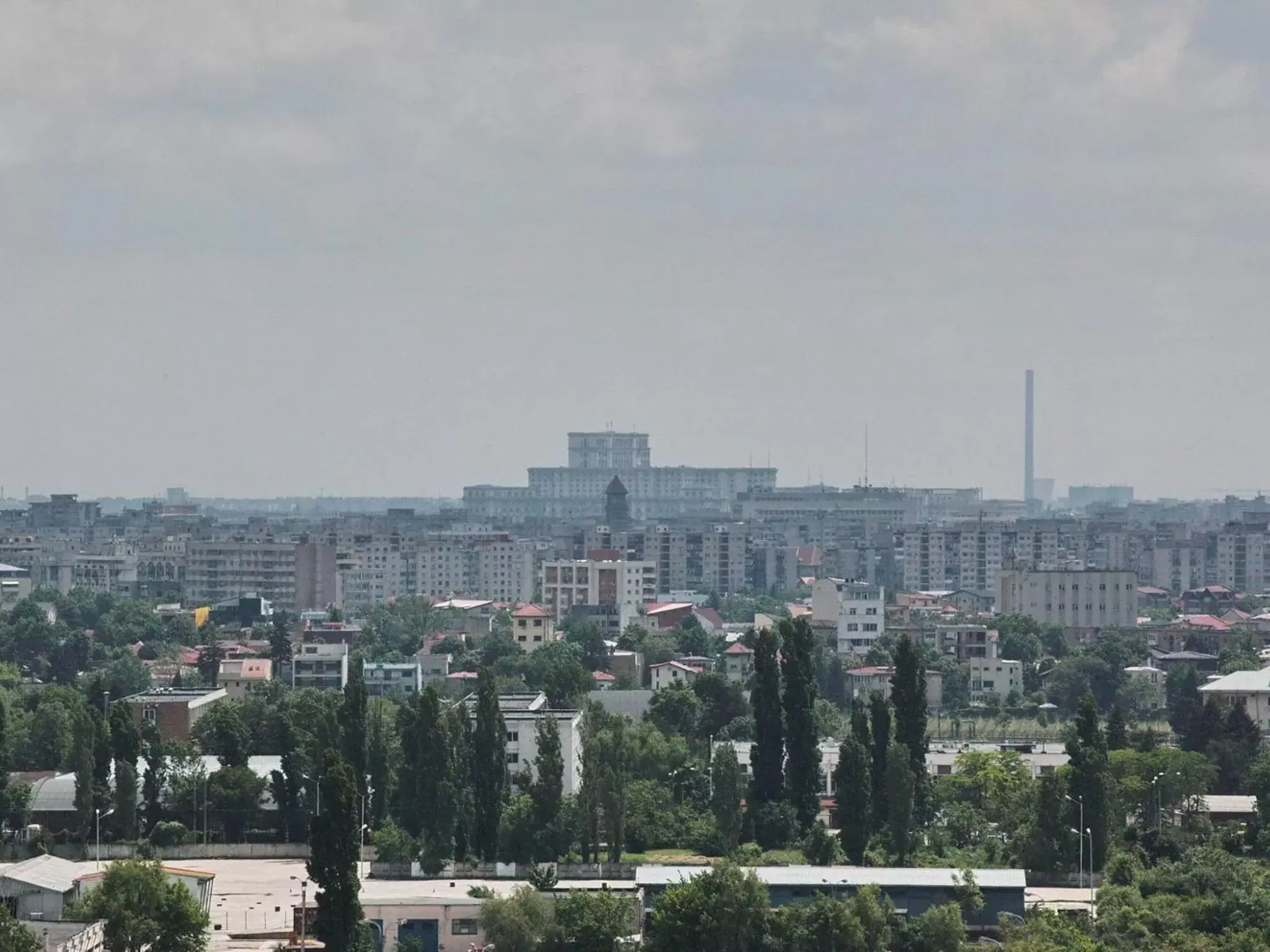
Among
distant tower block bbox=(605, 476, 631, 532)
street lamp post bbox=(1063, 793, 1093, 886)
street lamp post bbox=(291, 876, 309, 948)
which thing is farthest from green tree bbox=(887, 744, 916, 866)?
distant tower block bbox=(605, 476, 631, 532)

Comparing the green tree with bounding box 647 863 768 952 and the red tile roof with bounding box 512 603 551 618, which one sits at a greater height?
the red tile roof with bounding box 512 603 551 618

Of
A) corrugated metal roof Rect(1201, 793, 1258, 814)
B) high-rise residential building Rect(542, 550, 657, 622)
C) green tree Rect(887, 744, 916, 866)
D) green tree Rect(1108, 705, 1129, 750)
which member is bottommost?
corrugated metal roof Rect(1201, 793, 1258, 814)

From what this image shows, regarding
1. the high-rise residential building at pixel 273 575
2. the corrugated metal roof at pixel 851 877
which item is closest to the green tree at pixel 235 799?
the corrugated metal roof at pixel 851 877

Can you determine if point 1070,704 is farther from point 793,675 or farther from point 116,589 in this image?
point 116,589

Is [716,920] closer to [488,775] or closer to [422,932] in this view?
[422,932]

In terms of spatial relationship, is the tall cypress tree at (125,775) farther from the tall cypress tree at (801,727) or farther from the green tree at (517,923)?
the green tree at (517,923)

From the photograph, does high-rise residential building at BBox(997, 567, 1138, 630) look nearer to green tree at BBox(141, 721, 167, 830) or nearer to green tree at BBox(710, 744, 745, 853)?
green tree at BBox(710, 744, 745, 853)

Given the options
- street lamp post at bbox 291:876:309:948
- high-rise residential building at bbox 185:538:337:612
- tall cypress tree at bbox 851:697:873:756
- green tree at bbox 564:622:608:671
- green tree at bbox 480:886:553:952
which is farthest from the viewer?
high-rise residential building at bbox 185:538:337:612
